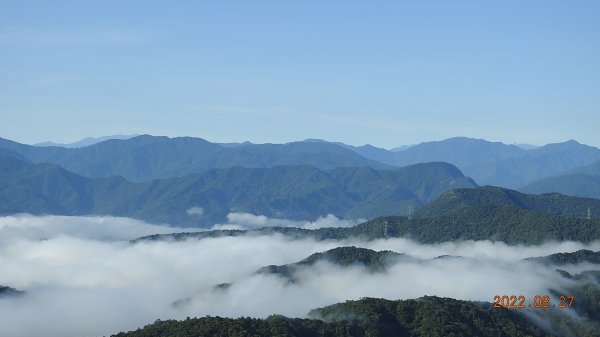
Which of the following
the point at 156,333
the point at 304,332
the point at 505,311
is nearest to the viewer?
the point at 156,333

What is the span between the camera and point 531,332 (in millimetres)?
191125

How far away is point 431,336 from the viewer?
577ft

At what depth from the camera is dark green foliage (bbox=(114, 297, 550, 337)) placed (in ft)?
520

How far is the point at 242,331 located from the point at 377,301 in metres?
45.4

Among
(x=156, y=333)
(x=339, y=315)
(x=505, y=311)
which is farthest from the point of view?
(x=505, y=311)

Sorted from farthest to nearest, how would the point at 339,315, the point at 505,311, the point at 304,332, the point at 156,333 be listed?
1. the point at 505,311
2. the point at 339,315
3. the point at 304,332
4. the point at 156,333

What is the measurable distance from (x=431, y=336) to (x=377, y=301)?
61.0ft

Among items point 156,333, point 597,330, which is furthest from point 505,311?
point 156,333

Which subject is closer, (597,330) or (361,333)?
(361,333)

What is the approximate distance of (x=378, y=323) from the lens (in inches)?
6973

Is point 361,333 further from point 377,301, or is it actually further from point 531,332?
point 531,332

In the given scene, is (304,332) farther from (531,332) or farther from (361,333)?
(531,332)

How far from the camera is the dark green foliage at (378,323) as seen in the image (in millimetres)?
158375

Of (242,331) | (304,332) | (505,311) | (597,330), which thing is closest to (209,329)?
(242,331)
